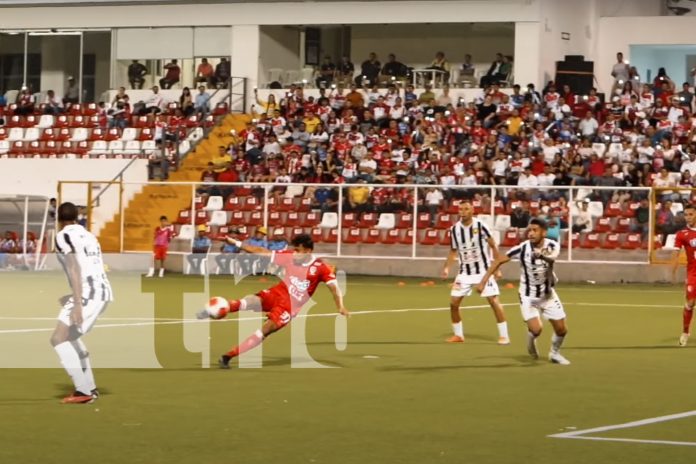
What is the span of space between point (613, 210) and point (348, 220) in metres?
6.67

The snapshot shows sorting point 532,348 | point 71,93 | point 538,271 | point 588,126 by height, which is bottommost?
point 532,348

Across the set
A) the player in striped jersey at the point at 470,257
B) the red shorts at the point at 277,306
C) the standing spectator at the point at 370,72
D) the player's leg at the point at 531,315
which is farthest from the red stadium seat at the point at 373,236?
the red shorts at the point at 277,306

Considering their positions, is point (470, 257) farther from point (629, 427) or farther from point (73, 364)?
point (73, 364)

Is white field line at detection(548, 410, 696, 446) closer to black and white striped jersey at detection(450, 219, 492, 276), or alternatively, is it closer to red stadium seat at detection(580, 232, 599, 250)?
black and white striped jersey at detection(450, 219, 492, 276)

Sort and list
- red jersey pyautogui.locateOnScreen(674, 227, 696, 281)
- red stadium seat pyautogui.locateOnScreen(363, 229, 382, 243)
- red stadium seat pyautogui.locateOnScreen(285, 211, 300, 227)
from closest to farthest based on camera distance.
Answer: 1. red jersey pyautogui.locateOnScreen(674, 227, 696, 281)
2. red stadium seat pyautogui.locateOnScreen(363, 229, 382, 243)
3. red stadium seat pyautogui.locateOnScreen(285, 211, 300, 227)

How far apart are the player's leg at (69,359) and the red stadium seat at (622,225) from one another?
2345 cm

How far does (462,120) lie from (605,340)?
2072cm

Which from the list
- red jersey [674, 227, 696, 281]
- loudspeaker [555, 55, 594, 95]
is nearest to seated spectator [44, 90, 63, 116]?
loudspeaker [555, 55, 594, 95]

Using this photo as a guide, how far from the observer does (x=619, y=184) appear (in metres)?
37.2

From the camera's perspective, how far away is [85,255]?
13.6m

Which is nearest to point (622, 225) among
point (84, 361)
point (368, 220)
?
point (368, 220)

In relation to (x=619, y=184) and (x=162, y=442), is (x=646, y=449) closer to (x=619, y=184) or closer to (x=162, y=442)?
(x=162, y=442)

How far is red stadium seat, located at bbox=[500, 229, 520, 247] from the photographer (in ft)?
117

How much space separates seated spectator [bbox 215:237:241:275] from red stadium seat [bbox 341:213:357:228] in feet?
8.99
